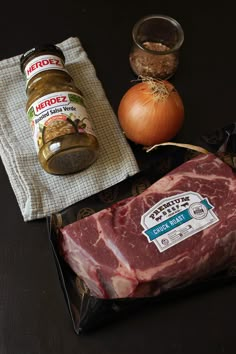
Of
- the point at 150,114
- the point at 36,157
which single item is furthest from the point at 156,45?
the point at 36,157

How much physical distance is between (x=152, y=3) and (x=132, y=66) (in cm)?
22

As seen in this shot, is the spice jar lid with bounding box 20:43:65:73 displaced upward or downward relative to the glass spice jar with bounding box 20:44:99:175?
upward

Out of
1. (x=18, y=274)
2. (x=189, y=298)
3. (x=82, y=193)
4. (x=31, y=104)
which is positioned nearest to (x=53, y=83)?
(x=31, y=104)

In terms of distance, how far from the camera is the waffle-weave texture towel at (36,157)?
2.78 ft

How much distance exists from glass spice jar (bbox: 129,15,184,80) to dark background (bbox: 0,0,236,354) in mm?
47

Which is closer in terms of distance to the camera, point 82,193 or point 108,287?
point 108,287

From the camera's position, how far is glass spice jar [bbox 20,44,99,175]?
2.59 feet

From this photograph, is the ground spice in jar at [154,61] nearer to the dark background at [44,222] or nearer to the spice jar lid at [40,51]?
the dark background at [44,222]

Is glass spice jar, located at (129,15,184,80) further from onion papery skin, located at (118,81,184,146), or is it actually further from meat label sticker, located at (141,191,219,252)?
meat label sticker, located at (141,191,219,252)

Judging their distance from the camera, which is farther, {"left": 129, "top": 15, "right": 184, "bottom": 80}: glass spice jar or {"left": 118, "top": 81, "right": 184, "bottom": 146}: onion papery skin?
{"left": 129, "top": 15, "right": 184, "bottom": 80}: glass spice jar

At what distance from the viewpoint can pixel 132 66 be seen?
38.9 inches

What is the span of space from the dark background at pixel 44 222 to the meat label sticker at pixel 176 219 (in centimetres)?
15

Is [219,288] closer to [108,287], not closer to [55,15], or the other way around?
[108,287]

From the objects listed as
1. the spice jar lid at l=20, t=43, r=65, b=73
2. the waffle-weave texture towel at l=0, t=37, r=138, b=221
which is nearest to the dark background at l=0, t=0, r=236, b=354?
the waffle-weave texture towel at l=0, t=37, r=138, b=221
